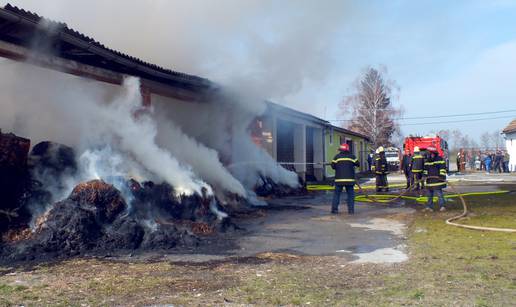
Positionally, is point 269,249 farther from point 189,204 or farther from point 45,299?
point 45,299

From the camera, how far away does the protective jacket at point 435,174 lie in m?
11.0

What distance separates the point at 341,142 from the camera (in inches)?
1251

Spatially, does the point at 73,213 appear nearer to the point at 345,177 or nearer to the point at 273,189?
the point at 345,177

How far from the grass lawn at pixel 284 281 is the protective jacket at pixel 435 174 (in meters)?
4.17

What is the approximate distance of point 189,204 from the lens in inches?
333

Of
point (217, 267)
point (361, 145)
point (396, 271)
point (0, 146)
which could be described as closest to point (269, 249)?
point (217, 267)

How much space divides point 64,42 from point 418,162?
A: 9.98 m

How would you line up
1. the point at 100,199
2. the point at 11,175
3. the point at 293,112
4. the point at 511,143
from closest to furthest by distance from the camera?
the point at 100,199
the point at 11,175
the point at 293,112
the point at 511,143

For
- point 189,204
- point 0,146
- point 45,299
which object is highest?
point 0,146

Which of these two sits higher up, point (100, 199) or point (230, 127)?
point (230, 127)

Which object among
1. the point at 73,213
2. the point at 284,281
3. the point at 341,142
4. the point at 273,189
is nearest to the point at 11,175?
the point at 73,213

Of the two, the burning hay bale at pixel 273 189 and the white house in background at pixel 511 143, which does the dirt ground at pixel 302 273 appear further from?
the white house in background at pixel 511 143

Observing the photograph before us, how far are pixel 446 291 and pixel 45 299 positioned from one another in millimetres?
3724

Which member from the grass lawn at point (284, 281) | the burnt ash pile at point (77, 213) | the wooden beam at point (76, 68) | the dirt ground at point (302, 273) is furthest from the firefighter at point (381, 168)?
the grass lawn at point (284, 281)
